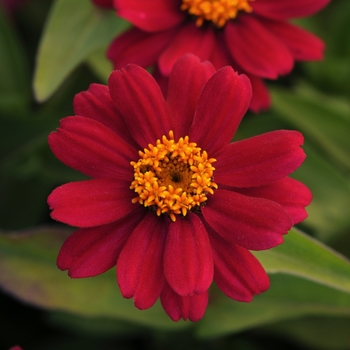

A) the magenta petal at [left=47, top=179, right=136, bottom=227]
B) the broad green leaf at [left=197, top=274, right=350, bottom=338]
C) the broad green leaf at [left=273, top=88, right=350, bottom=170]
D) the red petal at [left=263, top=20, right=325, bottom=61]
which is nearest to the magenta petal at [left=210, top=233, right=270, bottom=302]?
the magenta petal at [left=47, top=179, right=136, bottom=227]

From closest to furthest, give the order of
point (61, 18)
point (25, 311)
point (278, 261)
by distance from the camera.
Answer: point (278, 261)
point (61, 18)
point (25, 311)

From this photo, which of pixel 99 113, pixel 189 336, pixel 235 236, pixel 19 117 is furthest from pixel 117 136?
pixel 189 336

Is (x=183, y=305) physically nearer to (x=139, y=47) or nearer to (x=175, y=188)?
(x=175, y=188)

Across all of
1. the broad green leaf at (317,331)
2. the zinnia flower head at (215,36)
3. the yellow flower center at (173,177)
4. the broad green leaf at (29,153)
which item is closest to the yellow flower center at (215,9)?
the zinnia flower head at (215,36)

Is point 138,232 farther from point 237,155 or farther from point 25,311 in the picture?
point 25,311

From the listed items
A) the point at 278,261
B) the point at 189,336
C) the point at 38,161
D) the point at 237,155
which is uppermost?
the point at 237,155

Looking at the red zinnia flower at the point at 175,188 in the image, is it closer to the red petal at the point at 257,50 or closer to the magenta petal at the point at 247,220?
the magenta petal at the point at 247,220

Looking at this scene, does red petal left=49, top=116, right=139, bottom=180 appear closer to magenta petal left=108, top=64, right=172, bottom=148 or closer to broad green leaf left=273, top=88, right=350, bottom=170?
magenta petal left=108, top=64, right=172, bottom=148
